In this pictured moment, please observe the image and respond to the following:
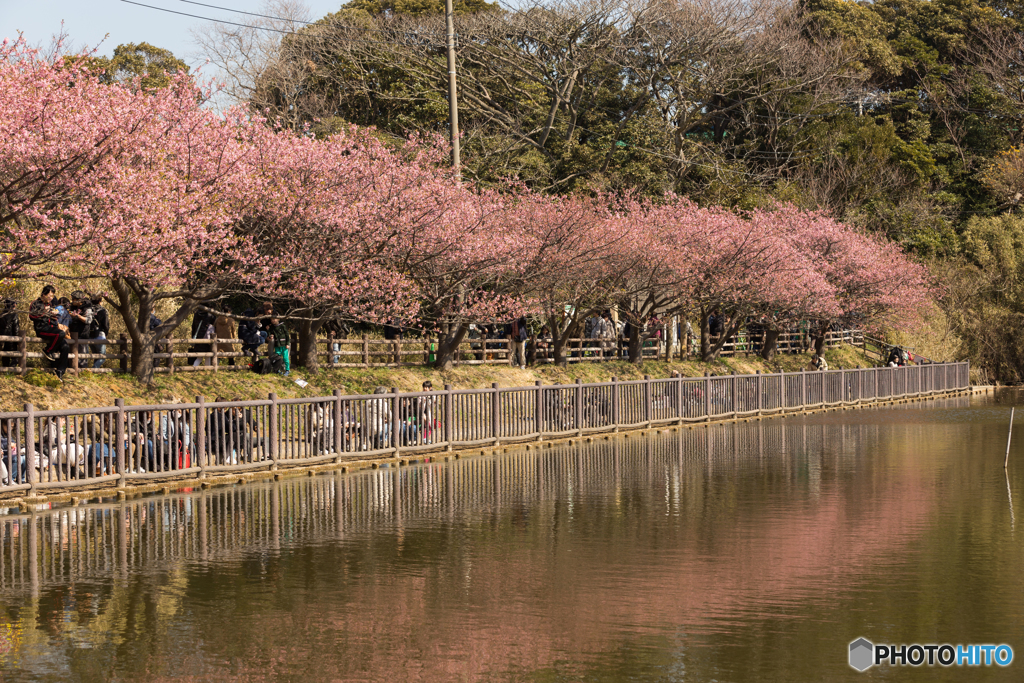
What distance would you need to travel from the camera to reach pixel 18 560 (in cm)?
1256

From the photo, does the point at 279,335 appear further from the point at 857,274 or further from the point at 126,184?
the point at 857,274

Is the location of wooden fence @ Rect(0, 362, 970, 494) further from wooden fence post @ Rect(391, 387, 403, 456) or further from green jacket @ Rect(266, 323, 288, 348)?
green jacket @ Rect(266, 323, 288, 348)

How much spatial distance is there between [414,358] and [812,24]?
45284 millimetres

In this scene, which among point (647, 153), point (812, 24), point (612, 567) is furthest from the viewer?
point (812, 24)

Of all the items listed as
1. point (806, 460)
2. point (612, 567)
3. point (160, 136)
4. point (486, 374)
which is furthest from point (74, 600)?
point (486, 374)

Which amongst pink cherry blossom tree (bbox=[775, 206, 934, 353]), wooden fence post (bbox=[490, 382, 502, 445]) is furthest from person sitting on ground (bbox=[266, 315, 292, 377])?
pink cherry blossom tree (bbox=[775, 206, 934, 353])

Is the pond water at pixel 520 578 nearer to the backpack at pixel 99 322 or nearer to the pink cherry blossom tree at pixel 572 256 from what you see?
the backpack at pixel 99 322

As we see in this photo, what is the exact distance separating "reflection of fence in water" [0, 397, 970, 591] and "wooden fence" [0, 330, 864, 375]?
8553mm

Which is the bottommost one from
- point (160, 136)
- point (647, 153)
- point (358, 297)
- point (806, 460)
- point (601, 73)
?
point (806, 460)

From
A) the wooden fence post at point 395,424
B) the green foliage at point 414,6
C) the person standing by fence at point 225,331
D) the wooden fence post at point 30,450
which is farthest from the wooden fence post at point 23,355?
the green foliage at point 414,6

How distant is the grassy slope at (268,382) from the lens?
2444cm

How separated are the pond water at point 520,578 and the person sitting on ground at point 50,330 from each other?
749cm

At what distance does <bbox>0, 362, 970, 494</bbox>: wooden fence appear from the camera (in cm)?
1778

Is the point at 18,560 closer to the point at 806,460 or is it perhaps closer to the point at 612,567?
the point at 612,567
